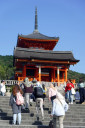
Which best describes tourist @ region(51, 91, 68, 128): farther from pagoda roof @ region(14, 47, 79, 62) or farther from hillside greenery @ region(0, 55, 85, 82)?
hillside greenery @ region(0, 55, 85, 82)

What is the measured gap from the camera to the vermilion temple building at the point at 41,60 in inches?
1181

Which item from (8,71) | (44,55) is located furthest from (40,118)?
(8,71)

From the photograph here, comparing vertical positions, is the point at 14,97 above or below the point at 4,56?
below

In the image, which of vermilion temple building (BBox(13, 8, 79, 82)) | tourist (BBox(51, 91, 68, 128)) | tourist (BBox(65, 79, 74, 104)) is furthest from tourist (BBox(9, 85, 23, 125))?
vermilion temple building (BBox(13, 8, 79, 82))

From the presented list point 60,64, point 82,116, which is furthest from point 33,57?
point 82,116

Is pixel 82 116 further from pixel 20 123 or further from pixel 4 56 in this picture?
pixel 4 56

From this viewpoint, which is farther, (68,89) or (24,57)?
(24,57)

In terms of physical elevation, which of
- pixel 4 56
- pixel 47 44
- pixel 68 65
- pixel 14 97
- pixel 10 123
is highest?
pixel 4 56

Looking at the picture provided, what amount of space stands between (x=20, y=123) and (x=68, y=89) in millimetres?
4878

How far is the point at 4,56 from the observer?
381 ft

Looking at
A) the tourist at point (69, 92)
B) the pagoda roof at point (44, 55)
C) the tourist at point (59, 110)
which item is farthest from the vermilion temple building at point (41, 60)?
the tourist at point (59, 110)

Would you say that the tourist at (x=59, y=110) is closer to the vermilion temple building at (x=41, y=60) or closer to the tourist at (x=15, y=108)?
the tourist at (x=15, y=108)

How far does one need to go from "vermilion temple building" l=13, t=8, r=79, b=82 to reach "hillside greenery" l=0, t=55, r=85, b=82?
20.3 metres

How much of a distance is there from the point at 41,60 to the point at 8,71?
37.4 meters
